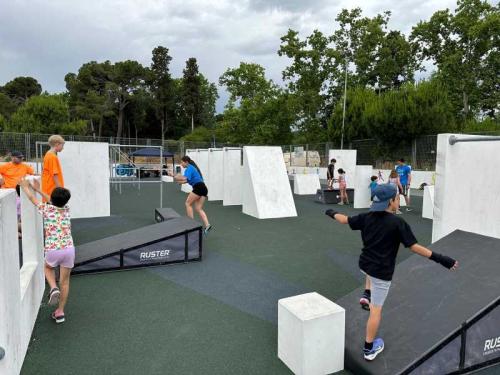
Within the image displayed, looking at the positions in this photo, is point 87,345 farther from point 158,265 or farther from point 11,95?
point 11,95

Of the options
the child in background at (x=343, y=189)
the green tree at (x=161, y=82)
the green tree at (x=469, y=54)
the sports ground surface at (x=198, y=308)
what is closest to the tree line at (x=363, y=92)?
the green tree at (x=469, y=54)

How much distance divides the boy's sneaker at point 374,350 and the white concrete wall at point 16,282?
2.74 m

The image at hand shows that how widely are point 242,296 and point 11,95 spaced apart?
2758 inches

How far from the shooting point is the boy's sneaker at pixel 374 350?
295 centimetres

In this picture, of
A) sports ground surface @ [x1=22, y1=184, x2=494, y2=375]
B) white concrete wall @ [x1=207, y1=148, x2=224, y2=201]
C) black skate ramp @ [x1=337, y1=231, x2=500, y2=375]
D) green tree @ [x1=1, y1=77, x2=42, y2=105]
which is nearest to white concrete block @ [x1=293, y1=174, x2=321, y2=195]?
white concrete wall @ [x1=207, y1=148, x2=224, y2=201]

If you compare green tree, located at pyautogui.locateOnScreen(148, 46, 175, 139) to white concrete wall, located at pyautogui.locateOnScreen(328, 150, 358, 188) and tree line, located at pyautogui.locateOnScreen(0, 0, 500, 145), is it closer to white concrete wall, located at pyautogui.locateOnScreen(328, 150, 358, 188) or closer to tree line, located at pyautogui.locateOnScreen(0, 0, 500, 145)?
tree line, located at pyautogui.locateOnScreen(0, 0, 500, 145)

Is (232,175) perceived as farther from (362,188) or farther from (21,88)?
(21,88)

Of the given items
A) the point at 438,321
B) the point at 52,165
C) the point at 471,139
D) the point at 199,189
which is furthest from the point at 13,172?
the point at 471,139

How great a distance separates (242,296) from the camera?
4801 millimetres

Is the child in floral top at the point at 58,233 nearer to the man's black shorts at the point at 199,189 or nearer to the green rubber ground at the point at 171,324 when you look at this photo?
the green rubber ground at the point at 171,324

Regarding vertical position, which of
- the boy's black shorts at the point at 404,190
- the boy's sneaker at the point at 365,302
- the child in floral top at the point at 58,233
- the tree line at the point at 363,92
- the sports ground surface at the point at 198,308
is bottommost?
the sports ground surface at the point at 198,308

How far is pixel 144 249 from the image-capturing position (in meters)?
5.86

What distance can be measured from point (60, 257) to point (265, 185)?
7.82m

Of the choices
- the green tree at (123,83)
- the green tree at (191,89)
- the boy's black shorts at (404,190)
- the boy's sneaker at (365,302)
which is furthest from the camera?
the green tree at (191,89)
